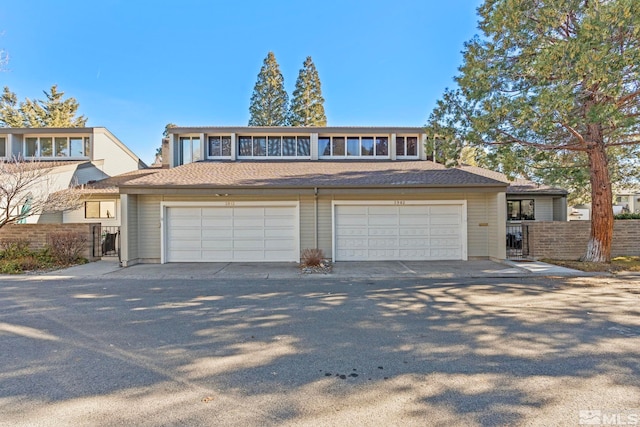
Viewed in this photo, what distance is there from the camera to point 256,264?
11.8 m

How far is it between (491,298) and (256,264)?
297 inches

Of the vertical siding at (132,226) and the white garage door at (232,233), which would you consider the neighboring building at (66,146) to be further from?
the white garage door at (232,233)

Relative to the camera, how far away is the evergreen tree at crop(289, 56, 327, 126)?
32688 millimetres

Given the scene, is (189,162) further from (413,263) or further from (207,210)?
(413,263)

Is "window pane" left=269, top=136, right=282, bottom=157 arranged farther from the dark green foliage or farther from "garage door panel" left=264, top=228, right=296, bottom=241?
the dark green foliage

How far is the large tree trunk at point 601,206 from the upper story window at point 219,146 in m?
14.5

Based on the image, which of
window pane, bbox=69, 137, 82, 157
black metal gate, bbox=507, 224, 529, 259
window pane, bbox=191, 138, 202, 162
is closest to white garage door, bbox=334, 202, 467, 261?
black metal gate, bbox=507, 224, 529, 259

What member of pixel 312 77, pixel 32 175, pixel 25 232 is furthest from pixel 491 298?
pixel 312 77

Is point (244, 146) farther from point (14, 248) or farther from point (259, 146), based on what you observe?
point (14, 248)

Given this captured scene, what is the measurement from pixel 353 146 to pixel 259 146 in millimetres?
4687

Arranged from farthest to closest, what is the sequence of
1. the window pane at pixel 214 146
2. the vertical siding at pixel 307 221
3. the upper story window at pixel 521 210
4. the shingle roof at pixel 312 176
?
the upper story window at pixel 521 210 < the window pane at pixel 214 146 < the vertical siding at pixel 307 221 < the shingle roof at pixel 312 176

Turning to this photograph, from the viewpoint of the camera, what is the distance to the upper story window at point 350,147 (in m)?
16.6

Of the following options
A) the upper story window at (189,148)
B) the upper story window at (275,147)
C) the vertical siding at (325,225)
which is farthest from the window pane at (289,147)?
the vertical siding at (325,225)

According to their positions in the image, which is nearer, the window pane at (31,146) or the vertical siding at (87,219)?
the vertical siding at (87,219)
